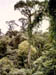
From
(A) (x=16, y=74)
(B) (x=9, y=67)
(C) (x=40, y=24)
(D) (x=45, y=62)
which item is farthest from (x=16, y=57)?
(D) (x=45, y=62)

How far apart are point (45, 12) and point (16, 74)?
6840 mm

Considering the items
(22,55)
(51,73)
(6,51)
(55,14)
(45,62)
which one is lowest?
(51,73)

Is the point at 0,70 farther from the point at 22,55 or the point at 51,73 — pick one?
the point at 51,73

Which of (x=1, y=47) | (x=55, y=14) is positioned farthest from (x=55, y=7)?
(x=1, y=47)

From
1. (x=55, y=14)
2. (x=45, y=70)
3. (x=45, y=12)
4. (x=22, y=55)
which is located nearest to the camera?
(x=45, y=70)

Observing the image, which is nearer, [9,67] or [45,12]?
[45,12]

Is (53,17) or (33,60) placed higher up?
(33,60)

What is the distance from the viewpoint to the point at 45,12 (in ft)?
15.6

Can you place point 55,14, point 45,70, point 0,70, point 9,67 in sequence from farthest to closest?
1. point 9,67
2. point 0,70
3. point 55,14
4. point 45,70

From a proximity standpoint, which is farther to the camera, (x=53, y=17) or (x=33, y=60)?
(x=33, y=60)

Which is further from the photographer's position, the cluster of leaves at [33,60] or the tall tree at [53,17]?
the tall tree at [53,17]

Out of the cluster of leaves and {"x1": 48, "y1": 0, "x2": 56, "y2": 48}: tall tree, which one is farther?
{"x1": 48, "y1": 0, "x2": 56, "y2": 48}: tall tree

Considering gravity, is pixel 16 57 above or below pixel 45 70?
above

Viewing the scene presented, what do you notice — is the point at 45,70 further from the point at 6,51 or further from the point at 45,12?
the point at 6,51
